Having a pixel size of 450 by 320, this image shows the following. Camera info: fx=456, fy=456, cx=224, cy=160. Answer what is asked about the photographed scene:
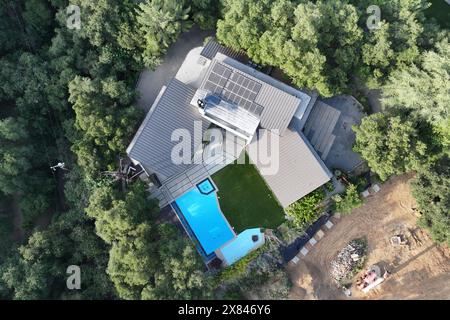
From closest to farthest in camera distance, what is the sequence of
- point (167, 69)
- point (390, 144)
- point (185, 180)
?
point (390, 144), point (185, 180), point (167, 69)

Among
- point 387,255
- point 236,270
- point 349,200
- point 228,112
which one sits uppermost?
point 228,112

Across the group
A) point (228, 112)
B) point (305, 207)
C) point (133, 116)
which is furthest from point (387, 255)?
point (133, 116)

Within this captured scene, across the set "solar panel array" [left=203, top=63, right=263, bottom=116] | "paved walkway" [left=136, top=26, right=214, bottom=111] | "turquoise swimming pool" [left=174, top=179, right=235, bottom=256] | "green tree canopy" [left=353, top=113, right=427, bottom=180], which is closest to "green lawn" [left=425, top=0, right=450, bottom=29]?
"green tree canopy" [left=353, top=113, right=427, bottom=180]

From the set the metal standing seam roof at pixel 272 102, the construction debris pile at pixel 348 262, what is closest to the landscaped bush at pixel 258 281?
the construction debris pile at pixel 348 262

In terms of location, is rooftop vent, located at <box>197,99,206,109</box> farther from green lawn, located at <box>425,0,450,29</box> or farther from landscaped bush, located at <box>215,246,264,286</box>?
green lawn, located at <box>425,0,450,29</box>

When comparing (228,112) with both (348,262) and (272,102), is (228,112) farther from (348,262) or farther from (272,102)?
(348,262)

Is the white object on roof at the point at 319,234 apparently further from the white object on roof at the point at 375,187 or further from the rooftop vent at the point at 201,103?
the rooftop vent at the point at 201,103
